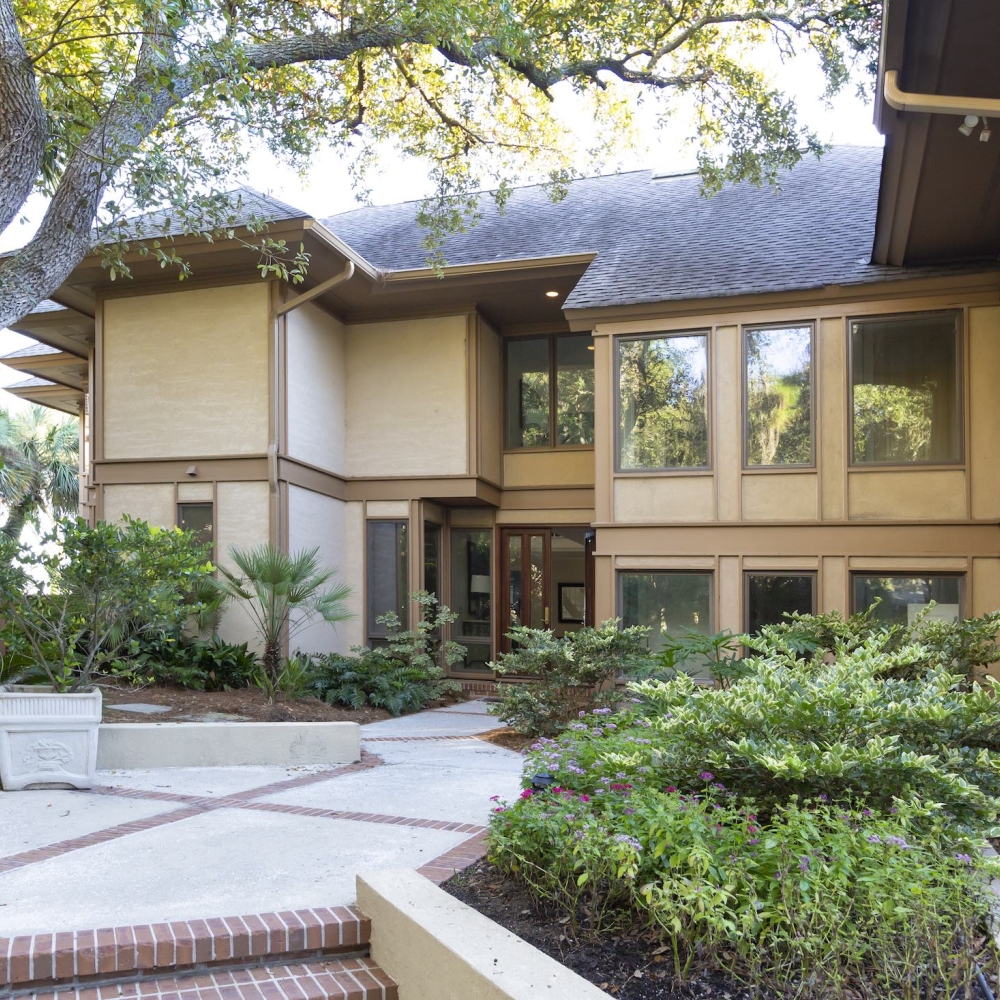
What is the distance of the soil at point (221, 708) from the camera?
886 cm

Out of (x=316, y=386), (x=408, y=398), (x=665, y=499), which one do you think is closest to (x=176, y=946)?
(x=665, y=499)

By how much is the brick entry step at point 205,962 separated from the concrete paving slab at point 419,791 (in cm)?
185

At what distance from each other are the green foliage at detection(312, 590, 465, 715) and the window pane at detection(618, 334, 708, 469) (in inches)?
139

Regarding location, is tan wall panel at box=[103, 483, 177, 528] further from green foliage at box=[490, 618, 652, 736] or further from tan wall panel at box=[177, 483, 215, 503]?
green foliage at box=[490, 618, 652, 736]

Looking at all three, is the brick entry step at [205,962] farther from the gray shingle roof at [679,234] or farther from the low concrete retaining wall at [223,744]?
the gray shingle roof at [679,234]

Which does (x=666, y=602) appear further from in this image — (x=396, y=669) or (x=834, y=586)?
(x=396, y=669)

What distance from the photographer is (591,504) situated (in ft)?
45.5

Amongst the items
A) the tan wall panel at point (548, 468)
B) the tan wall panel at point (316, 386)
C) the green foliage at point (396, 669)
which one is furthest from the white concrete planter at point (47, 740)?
the tan wall panel at point (548, 468)

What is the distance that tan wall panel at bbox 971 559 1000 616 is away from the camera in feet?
32.9

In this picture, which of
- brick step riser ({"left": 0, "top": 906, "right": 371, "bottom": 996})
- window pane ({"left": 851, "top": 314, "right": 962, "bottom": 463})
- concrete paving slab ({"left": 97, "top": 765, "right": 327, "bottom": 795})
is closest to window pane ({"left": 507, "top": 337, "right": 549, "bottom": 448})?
window pane ({"left": 851, "top": 314, "right": 962, "bottom": 463})

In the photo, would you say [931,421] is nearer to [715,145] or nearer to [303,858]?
[715,145]

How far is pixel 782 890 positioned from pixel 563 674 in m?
6.09

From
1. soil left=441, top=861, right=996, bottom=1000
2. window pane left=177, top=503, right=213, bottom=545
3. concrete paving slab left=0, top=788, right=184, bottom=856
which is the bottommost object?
concrete paving slab left=0, top=788, right=184, bottom=856

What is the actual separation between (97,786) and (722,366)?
25.6 feet
